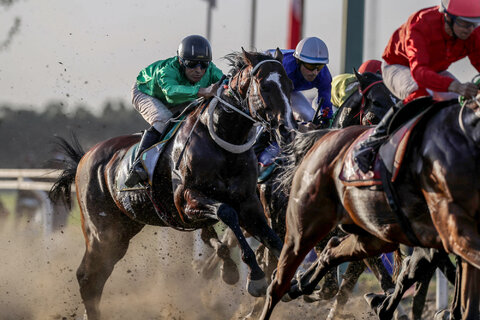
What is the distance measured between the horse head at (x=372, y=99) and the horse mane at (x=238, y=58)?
0.90 meters

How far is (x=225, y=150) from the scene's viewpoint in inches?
226

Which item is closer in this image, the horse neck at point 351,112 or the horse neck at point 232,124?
the horse neck at point 232,124

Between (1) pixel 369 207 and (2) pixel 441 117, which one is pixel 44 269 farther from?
(2) pixel 441 117

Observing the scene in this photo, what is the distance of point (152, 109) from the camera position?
6.65m

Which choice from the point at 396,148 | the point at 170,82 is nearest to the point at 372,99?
the point at 170,82

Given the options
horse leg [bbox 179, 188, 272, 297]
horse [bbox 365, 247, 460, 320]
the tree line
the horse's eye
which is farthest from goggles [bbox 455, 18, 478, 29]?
the tree line

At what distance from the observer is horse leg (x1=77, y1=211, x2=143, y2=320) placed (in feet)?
21.6

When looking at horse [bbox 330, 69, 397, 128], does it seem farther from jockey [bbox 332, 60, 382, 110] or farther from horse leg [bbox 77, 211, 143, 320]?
horse leg [bbox 77, 211, 143, 320]

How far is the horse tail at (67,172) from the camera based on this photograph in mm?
7477

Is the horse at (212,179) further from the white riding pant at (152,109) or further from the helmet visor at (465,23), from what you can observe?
the helmet visor at (465,23)

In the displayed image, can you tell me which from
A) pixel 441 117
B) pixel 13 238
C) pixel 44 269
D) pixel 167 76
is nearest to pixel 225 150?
pixel 167 76

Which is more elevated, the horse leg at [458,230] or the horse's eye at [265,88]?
the horse's eye at [265,88]

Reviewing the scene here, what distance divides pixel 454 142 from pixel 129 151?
3193 mm

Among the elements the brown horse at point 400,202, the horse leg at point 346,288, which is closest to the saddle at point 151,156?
the brown horse at point 400,202
